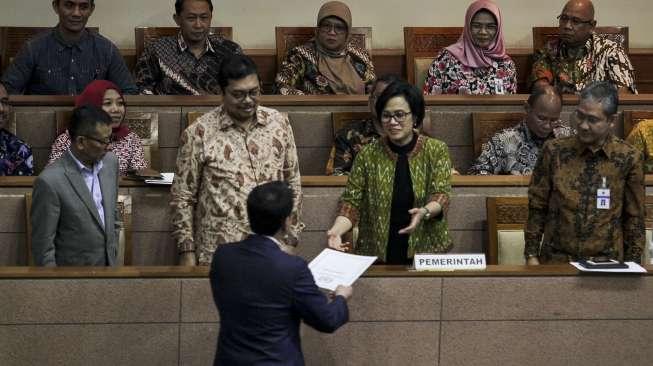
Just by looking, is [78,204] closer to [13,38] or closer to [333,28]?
[333,28]

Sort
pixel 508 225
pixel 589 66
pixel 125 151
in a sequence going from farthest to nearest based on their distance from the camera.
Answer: pixel 589 66 < pixel 125 151 < pixel 508 225

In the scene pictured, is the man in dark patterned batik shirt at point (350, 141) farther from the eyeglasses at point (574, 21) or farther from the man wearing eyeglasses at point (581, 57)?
the eyeglasses at point (574, 21)

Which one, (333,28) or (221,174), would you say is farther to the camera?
(333,28)

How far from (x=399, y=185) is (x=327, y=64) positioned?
6.63ft

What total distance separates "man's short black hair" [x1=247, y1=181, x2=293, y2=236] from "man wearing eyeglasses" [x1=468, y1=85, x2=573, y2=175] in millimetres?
2089

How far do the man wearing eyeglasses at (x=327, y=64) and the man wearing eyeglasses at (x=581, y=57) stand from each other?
92 centimetres

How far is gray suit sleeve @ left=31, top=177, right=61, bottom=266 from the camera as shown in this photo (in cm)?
318

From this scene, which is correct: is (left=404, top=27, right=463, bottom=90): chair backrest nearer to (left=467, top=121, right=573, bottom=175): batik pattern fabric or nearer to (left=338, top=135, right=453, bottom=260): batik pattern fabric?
(left=467, top=121, right=573, bottom=175): batik pattern fabric

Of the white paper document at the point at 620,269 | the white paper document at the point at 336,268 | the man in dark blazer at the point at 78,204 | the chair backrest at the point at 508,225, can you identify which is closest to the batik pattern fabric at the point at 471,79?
the chair backrest at the point at 508,225

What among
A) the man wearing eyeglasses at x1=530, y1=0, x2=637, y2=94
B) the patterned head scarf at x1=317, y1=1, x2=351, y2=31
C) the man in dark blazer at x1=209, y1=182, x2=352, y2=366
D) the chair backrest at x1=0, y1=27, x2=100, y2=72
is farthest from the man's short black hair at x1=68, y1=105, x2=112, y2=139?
the man wearing eyeglasses at x1=530, y1=0, x2=637, y2=94

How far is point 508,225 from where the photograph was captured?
3.99 m

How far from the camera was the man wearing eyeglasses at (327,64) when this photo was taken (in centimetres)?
511

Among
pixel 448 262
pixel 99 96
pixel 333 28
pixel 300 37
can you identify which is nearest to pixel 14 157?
pixel 99 96

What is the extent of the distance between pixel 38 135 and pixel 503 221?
206 cm
